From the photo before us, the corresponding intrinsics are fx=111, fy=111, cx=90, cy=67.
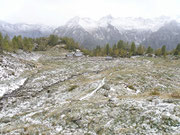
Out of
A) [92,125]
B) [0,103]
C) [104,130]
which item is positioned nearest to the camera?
[104,130]

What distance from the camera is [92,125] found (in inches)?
382

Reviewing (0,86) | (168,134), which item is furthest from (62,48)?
(168,134)

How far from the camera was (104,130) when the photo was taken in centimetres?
880

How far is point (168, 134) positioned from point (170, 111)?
268 cm

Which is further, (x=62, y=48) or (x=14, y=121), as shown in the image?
(x=62, y=48)

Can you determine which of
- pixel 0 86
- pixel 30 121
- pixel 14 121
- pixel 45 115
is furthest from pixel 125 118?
pixel 0 86

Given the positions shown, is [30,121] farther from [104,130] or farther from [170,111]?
[170,111]

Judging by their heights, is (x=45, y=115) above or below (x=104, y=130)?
below

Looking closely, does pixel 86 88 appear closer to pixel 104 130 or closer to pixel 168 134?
pixel 104 130

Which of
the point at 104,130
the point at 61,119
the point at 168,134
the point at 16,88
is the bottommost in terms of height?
the point at 16,88

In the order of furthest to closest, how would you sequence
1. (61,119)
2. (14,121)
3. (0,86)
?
1. (0,86)
2. (14,121)
3. (61,119)

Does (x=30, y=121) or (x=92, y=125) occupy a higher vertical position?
(x=92, y=125)

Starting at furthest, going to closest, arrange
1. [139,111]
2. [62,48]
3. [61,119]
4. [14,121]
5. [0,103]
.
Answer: [62,48], [0,103], [14,121], [61,119], [139,111]

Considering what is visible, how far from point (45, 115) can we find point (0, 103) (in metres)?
10.9
